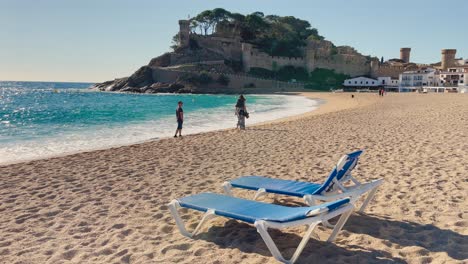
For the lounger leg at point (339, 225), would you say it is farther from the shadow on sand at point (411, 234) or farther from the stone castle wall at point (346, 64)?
the stone castle wall at point (346, 64)

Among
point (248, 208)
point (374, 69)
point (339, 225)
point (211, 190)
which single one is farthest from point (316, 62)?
point (248, 208)

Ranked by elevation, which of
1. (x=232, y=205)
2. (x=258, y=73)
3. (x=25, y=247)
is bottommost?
(x=25, y=247)

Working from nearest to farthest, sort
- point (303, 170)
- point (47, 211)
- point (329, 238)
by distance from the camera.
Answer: point (329, 238), point (47, 211), point (303, 170)

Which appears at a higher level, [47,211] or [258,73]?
[258,73]

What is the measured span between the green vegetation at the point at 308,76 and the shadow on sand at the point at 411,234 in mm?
68982

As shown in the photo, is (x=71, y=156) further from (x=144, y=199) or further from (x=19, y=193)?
(x=144, y=199)

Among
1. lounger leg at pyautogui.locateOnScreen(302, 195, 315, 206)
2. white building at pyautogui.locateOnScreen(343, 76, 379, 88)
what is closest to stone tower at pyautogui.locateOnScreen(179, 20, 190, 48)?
white building at pyautogui.locateOnScreen(343, 76, 379, 88)

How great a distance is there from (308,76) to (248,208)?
7612 centimetres

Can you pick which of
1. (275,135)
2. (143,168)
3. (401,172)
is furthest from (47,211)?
(275,135)

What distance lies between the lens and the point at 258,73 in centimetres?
7362

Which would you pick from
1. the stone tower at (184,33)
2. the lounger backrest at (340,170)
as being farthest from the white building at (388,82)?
the lounger backrest at (340,170)

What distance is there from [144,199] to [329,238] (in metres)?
2.69

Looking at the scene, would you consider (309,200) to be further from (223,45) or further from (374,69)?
(374,69)

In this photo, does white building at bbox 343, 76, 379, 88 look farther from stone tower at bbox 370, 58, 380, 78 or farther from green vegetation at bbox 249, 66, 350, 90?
stone tower at bbox 370, 58, 380, 78
